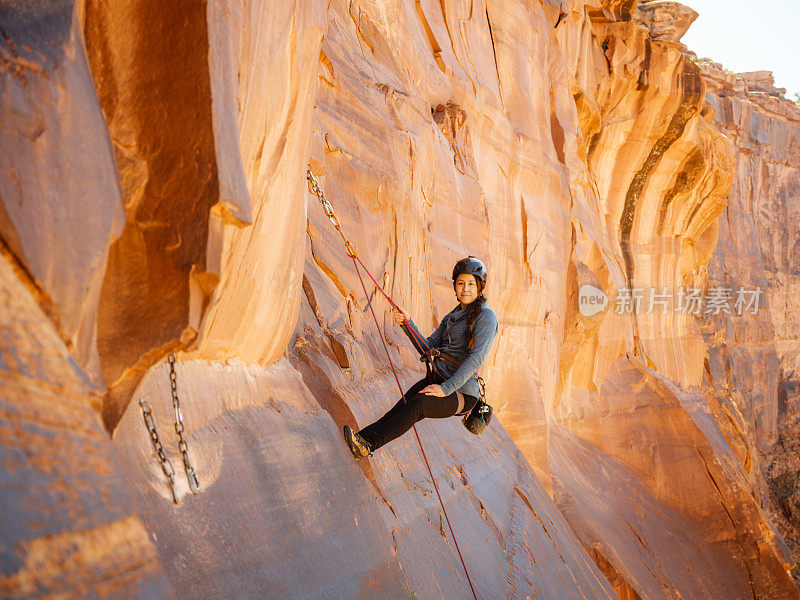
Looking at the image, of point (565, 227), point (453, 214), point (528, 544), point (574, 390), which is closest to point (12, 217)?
point (528, 544)

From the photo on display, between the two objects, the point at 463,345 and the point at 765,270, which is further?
the point at 765,270

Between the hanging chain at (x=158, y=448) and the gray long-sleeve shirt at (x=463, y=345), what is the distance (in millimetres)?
1954

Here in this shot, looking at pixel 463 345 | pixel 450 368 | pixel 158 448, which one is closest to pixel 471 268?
pixel 463 345

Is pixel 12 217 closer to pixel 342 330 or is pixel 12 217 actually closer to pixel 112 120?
pixel 112 120

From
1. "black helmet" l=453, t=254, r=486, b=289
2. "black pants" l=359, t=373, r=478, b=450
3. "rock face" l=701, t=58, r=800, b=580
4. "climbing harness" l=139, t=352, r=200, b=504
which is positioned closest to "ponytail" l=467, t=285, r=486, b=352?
"black helmet" l=453, t=254, r=486, b=289

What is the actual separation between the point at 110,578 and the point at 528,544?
4.94 metres

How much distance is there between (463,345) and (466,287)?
1.28ft

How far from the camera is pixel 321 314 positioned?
4.87m

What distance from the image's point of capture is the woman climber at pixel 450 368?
13.2ft

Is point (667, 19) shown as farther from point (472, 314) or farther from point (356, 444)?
point (356, 444)

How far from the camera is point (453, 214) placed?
853 centimetres

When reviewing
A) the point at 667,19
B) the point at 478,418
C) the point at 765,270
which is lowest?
the point at 478,418

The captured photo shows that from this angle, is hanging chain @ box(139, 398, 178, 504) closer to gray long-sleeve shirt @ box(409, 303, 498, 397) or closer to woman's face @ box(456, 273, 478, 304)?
gray long-sleeve shirt @ box(409, 303, 498, 397)

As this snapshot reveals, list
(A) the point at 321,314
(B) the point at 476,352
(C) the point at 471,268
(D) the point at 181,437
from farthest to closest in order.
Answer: (A) the point at 321,314 < (C) the point at 471,268 < (B) the point at 476,352 < (D) the point at 181,437
